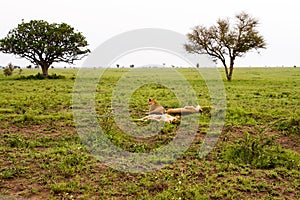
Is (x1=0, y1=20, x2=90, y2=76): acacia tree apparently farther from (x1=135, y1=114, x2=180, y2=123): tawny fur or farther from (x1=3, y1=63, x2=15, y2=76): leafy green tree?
(x1=135, y1=114, x2=180, y2=123): tawny fur

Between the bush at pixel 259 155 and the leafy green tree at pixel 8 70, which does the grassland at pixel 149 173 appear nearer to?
the bush at pixel 259 155

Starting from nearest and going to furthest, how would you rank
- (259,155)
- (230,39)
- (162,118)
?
(259,155), (162,118), (230,39)

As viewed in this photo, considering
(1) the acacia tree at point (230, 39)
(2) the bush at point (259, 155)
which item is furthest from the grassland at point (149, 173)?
(1) the acacia tree at point (230, 39)

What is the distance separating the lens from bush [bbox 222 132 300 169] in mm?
5563

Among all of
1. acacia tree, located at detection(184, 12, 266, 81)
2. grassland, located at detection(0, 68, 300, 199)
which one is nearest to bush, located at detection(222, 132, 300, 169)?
grassland, located at detection(0, 68, 300, 199)

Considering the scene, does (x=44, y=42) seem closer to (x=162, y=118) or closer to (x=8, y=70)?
(x=8, y=70)

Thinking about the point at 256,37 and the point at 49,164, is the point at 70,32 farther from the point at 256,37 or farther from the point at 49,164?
the point at 49,164

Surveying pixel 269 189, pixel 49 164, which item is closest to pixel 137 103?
pixel 49 164

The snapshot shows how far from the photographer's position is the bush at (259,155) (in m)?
5.56

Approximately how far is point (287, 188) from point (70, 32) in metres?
29.3

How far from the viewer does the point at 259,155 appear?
19.0ft

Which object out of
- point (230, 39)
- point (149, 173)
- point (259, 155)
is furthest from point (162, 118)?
point (230, 39)

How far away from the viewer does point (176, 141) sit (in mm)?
6848

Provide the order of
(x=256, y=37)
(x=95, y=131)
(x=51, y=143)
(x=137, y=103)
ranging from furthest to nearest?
(x=256, y=37)
(x=137, y=103)
(x=95, y=131)
(x=51, y=143)
